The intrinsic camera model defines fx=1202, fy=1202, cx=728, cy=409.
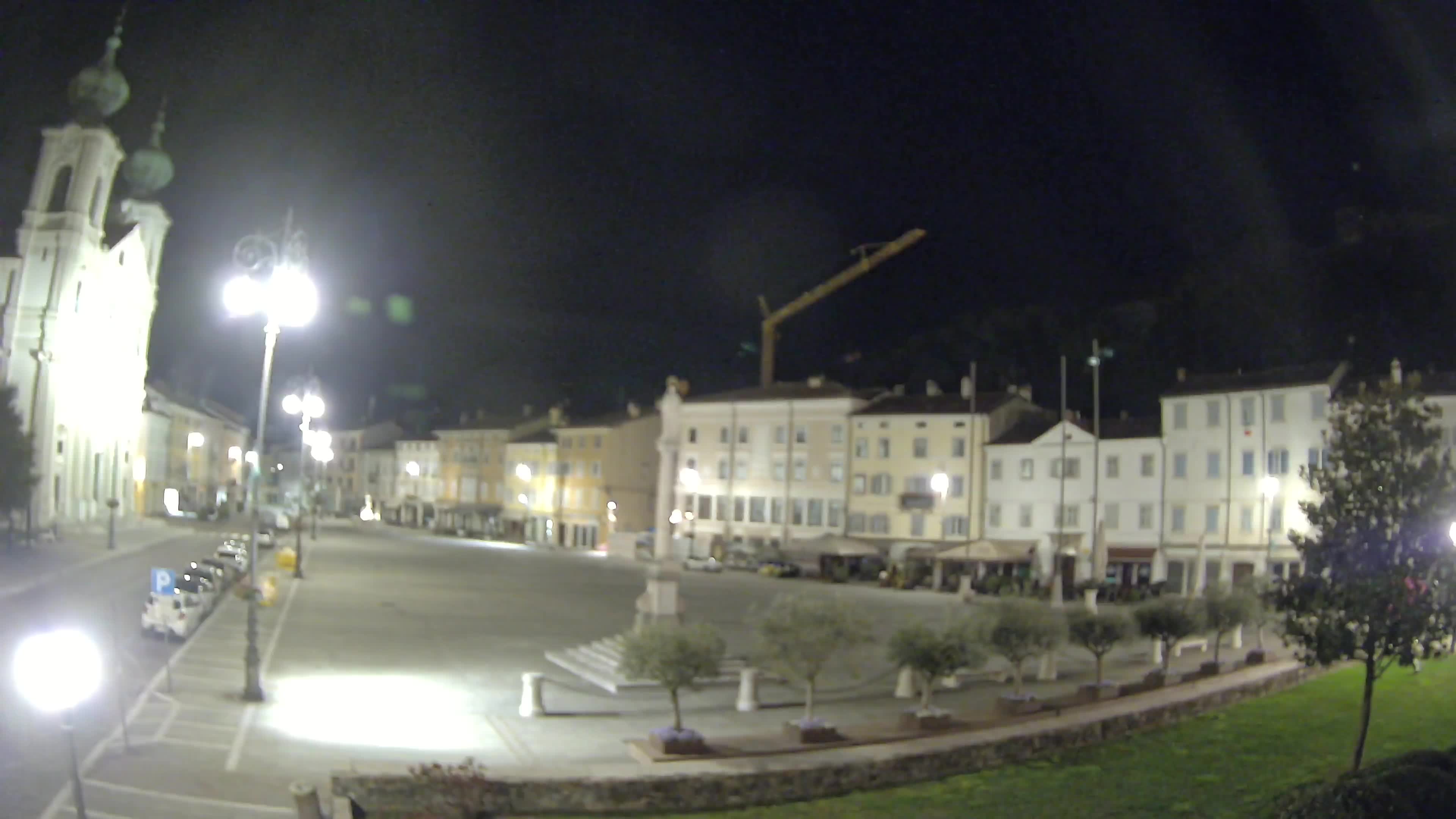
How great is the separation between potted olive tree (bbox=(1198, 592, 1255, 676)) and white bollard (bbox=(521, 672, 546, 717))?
13067mm

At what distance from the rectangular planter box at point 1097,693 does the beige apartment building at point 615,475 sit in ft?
214

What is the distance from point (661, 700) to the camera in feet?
72.4

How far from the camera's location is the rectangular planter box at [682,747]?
15.7m

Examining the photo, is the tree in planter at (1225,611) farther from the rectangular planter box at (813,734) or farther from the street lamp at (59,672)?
the street lamp at (59,672)

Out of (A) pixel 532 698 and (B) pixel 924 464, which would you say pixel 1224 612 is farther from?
(B) pixel 924 464

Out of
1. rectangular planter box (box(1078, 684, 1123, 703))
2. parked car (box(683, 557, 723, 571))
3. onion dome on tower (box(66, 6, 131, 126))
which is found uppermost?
onion dome on tower (box(66, 6, 131, 126))

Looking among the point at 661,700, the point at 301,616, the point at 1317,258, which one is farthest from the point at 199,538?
the point at 1317,258

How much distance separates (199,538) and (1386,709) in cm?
5949

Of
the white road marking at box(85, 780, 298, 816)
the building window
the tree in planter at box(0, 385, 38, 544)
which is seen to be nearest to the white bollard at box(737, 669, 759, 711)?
the white road marking at box(85, 780, 298, 816)

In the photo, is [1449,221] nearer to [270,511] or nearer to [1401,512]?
[1401,512]

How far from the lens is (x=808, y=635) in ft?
58.3

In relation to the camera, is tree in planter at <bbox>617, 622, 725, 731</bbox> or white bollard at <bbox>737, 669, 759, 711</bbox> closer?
tree in planter at <bbox>617, 622, 725, 731</bbox>

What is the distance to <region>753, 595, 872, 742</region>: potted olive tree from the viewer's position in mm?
17750

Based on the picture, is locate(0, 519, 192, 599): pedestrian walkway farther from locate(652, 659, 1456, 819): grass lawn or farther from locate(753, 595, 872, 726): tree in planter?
locate(652, 659, 1456, 819): grass lawn
